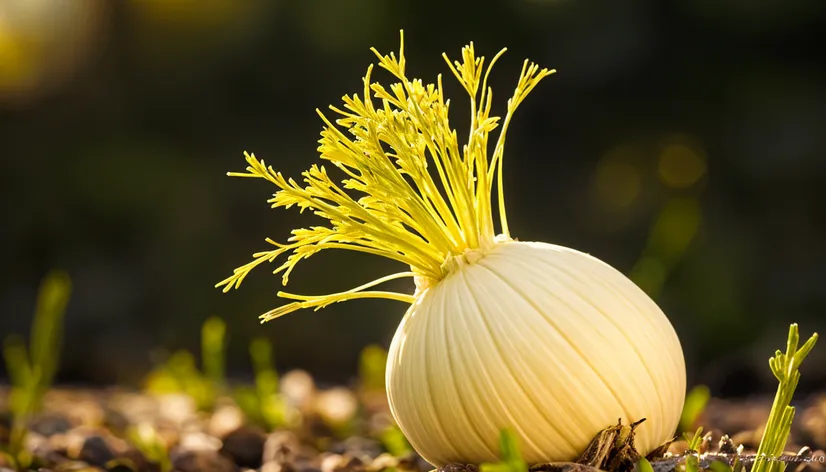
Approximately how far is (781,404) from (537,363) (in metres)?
0.21

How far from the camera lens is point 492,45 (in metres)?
3.90

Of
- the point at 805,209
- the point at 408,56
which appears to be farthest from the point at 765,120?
the point at 408,56

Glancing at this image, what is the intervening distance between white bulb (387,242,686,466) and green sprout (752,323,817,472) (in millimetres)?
93

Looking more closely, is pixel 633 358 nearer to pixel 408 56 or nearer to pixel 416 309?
pixel 416 309

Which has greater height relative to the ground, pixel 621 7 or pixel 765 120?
pixel 621 7

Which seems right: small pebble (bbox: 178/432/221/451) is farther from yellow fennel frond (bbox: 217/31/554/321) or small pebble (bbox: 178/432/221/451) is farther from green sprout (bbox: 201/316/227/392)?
yellow fennel frond (bbox: 217/31/554/321)

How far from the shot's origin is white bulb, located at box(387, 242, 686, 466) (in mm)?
737

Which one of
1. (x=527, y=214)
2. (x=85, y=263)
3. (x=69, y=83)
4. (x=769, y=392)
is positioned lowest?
(x=769, y=392)

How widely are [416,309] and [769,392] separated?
65.7 inches

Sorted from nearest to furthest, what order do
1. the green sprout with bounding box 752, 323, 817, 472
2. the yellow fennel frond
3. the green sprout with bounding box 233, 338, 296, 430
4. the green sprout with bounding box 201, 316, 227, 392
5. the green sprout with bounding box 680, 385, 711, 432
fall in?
the green sprout with bounding box 752, 323, 817, 472 → the yellow fennel frond → the green sprout with bounding box 680, 385, 711, 432 → the green sprout with bounding box 233, 338, 296, 430 → the green sprout with bounding box 201, 316, 227, 392

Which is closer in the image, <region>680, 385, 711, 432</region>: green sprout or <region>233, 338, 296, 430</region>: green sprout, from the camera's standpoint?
<region>680, 385, 711, 432</region>: green sprout

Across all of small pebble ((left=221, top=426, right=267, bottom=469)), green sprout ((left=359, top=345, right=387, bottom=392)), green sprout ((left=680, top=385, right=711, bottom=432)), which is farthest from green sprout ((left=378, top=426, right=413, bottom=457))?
green sprout ((left=359, top=345, right=387, bottom=392))

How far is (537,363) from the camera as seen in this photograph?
734mm

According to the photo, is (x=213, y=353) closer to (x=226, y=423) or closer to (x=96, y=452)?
(x=226, y=423)
